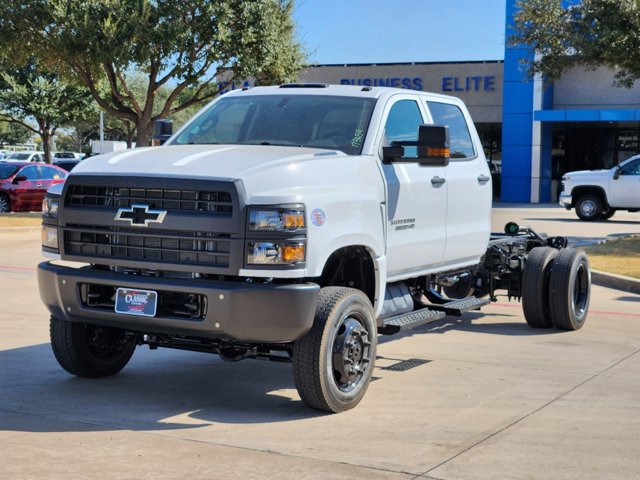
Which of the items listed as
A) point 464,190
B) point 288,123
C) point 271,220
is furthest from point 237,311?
point 464,190

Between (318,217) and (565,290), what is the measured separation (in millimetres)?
4339

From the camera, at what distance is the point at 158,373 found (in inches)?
309

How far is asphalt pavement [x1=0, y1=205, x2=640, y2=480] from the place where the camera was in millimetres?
5363

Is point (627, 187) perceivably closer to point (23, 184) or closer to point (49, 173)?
point (49, 173)

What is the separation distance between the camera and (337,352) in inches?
255

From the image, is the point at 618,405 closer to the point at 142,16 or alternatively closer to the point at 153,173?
the point at 153,173

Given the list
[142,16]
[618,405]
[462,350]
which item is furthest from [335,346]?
[142,16]

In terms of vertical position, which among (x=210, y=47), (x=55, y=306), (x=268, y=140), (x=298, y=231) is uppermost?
(x=210, y=47)

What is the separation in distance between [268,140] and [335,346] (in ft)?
5.94

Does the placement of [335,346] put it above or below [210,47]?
below

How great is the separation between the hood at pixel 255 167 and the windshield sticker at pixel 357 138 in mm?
215

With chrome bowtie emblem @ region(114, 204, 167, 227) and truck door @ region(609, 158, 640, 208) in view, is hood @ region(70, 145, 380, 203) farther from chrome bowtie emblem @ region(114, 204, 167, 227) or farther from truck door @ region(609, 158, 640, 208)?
truck door @ region(609, 158, 640, 208)

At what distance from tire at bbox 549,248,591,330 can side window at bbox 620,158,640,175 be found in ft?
62.4

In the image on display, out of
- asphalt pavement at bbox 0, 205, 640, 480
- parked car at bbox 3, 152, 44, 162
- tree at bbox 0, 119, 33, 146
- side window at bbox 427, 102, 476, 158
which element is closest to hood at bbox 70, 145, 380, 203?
asphalt pavement at bbox 0, 205, 640, 480
